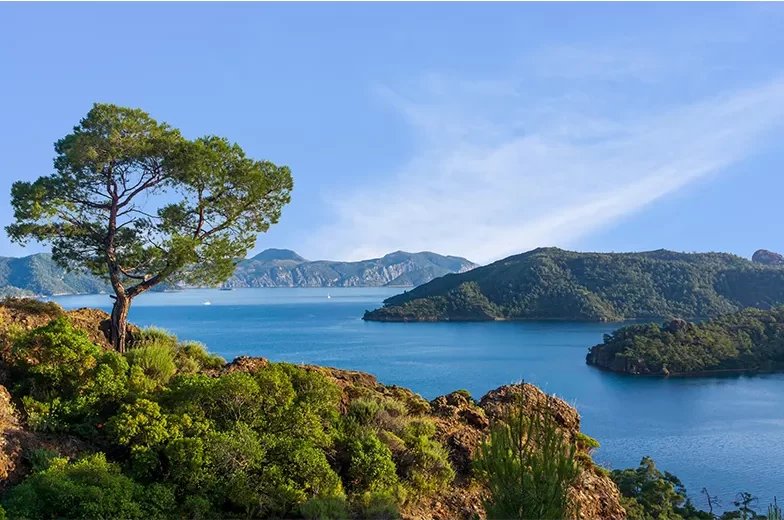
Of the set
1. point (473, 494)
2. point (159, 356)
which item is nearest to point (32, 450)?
point (159, 356)

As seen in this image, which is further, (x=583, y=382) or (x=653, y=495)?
(x=583, y=382)

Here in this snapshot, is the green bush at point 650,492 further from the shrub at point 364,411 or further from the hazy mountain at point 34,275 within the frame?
the hazy mountain at point 34,275

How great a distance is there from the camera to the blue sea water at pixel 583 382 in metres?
34.6

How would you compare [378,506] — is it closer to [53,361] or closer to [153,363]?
[153,363]

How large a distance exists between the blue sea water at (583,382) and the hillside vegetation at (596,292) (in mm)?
9420

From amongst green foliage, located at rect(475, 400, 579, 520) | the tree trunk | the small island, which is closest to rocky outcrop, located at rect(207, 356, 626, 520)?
green foliage, located at rect(475, 400, 579, 520)

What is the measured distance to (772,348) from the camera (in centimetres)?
7156

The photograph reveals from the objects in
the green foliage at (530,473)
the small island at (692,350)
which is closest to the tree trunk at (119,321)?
the green foliage at (530,473)

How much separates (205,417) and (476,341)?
3234 inches

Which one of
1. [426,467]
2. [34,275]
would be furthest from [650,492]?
[34,275]

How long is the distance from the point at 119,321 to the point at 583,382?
181 feet

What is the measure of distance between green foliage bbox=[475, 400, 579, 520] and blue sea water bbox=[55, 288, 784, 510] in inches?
446

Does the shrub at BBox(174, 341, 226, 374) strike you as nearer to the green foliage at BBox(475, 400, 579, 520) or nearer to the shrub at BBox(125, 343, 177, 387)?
the shrub at BBox(125, 343, 177, 387)

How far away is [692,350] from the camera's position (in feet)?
230
